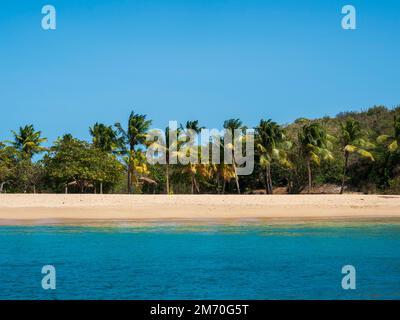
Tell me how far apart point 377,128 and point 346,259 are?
55114 mm

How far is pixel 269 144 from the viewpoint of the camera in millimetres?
61438

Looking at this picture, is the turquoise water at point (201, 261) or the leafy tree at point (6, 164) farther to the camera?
the leafy tree at point (6, 164)

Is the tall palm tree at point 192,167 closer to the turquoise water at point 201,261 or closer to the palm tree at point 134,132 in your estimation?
the palm tree at point 134,132

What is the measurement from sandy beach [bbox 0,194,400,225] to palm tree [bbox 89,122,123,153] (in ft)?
77.1

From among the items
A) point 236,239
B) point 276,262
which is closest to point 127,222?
point 236,239

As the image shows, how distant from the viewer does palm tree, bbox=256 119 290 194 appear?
61.0 m

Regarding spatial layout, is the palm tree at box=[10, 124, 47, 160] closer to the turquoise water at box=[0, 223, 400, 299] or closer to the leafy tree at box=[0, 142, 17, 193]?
the leafy tree at box=[0, 142, 17, 193]

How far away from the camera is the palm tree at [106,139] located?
68750 millimetres

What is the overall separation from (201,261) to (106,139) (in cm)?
4959

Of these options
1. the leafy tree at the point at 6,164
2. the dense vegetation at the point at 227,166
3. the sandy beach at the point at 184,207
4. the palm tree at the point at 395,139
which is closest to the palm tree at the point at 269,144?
the dense vegetation at the point at 227,166

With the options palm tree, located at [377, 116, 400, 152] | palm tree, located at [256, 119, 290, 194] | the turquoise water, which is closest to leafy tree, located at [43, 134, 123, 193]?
palm tree, located at [256, 119, 290, 194]

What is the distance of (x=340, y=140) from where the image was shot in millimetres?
66000

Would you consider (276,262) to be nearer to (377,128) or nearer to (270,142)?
(270,142)

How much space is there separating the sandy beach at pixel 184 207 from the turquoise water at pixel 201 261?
584 cm
